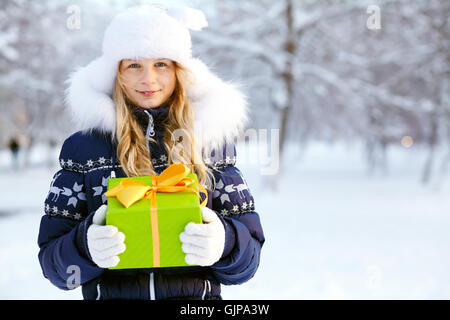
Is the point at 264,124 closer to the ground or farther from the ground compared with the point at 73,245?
farther from the ground

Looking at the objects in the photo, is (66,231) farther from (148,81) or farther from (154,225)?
(148,81)

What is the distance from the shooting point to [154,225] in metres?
1.33

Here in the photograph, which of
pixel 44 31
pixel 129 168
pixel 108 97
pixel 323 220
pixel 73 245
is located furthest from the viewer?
pixel 44 31

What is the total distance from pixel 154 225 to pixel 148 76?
25.7 inches

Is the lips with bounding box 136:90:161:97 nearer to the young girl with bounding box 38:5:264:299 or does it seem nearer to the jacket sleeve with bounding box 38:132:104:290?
the young girl with bounding box 38:5:264:299

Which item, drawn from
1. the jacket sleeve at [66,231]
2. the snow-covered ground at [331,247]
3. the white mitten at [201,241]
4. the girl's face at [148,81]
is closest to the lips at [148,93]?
the girl's face at [148,81]

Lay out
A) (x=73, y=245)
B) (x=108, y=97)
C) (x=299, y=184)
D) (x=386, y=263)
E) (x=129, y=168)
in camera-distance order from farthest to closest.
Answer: (x=299, y=184), (x=386, y=263), (x=108, y=97), (x=129, y=168), (x=73, y=245)

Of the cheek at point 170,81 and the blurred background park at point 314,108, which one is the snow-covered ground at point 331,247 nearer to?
the blurred background park at point 314,108

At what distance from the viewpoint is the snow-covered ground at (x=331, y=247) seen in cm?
485

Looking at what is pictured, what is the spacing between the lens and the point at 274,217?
9188mm

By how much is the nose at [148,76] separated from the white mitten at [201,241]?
624 millimetres
